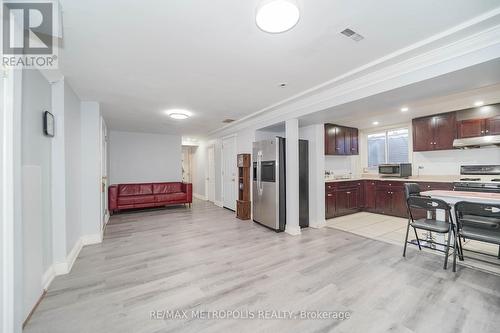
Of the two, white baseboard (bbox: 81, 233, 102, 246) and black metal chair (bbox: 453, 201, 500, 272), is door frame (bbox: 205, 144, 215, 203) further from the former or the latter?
black metal chair (bbox: 453, 201, 500, 272)

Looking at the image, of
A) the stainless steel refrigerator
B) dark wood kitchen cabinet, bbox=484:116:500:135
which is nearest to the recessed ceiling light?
the stainless steel refrigerator

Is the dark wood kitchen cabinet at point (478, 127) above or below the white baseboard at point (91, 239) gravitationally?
above

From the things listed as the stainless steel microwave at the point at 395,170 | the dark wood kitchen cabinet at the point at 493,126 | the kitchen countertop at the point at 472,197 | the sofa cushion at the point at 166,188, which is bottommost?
the sofa cushion at the point at 166,188

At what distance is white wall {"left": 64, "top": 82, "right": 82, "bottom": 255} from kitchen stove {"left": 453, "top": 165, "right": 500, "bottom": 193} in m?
6.81

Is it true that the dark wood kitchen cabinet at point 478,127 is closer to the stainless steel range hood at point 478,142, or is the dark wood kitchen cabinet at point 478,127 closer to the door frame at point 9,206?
the stainless steel range hood at point 478,142

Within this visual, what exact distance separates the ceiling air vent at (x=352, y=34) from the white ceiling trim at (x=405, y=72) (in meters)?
0.60

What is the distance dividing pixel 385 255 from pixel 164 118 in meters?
5.11

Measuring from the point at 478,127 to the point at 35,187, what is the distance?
23.5 ft

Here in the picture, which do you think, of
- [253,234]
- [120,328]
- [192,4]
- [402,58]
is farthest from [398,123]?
[120,328]

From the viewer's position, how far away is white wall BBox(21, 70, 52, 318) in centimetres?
191

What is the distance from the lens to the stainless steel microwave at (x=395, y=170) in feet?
17.5

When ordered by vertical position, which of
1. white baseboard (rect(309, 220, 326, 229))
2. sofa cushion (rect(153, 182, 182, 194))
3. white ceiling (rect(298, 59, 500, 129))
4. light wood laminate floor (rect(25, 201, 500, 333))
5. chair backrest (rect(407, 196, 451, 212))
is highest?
white ceiling (rect(298, 59, 500, 129))

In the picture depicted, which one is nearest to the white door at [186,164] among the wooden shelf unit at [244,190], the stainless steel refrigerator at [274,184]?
the wooden shelf unit at [244,190]

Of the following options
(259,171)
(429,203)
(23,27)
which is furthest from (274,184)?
(23,27)
